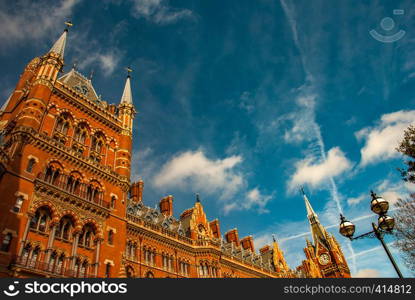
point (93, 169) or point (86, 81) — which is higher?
point (86, 81)

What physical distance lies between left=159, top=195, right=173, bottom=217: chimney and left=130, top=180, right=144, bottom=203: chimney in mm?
4949

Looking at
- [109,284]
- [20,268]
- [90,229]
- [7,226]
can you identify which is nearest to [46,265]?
[20,268]

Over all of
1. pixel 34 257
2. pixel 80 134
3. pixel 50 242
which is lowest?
pixel 34 257

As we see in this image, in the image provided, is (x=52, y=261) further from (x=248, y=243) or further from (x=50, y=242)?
(x=248, y=243)

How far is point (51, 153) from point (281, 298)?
21723mm

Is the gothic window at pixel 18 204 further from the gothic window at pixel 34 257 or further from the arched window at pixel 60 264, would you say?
the arched window at pixel 60 264

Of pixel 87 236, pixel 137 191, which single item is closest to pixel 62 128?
pixel 87 236

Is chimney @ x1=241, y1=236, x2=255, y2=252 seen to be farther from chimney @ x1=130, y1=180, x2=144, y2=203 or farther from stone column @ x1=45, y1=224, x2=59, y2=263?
stone column @ x1=45, y1=224, x2=59, y2=263

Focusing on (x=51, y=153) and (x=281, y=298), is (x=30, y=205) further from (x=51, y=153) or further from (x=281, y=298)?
(x=281, y=298)

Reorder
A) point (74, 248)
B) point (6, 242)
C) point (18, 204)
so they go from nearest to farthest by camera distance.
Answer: point (6, 242) → point (18, 204) → point (74, 248)

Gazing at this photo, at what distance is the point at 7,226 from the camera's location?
20578mm

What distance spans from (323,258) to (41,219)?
67.4m

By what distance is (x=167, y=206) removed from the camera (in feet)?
159

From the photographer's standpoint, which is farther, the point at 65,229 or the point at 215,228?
the point at 215,228
